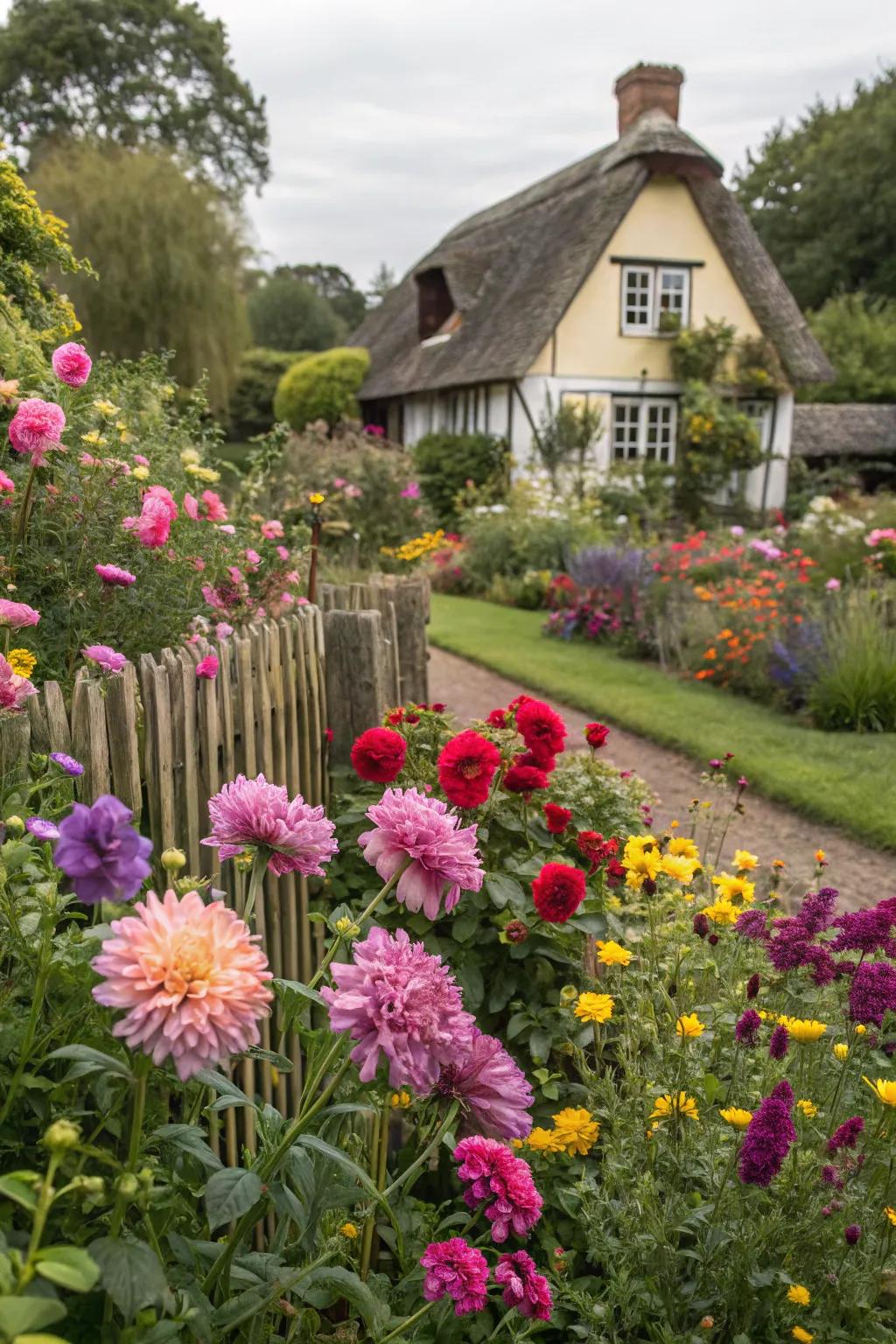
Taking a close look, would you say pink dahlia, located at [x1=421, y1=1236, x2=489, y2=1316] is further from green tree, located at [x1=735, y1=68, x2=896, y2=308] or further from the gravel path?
green tree, located at [x1=735, y1=68, x2=896, y2=308]

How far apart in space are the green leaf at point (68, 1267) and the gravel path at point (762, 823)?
3.66 metres

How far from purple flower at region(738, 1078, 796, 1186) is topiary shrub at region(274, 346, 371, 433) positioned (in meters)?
25.7

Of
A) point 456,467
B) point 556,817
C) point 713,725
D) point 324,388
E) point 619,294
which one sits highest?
point 619,294

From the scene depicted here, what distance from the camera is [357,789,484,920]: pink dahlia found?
1.60 m

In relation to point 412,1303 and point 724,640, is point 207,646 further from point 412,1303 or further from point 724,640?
point 724,640

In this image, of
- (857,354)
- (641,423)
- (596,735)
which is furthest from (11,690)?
(857,354)

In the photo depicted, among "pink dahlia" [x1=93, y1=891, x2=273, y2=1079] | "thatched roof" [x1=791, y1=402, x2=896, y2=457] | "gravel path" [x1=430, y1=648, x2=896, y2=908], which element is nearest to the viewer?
"pink dahlia" [x1=93, y1=891, x2=273, y2=1079]

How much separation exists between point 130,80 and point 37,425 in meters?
39.8

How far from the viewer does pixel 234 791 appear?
1580mm

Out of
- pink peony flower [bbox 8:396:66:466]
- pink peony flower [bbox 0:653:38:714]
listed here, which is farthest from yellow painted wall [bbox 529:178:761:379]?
pink peony flower [bbox 0:653:38:714]

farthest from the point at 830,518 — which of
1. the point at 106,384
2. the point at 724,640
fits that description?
the point at 106,384

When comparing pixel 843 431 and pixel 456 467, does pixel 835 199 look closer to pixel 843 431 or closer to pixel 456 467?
pixel 843 431

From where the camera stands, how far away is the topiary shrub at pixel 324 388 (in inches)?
1041

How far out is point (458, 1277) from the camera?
5.22ft
